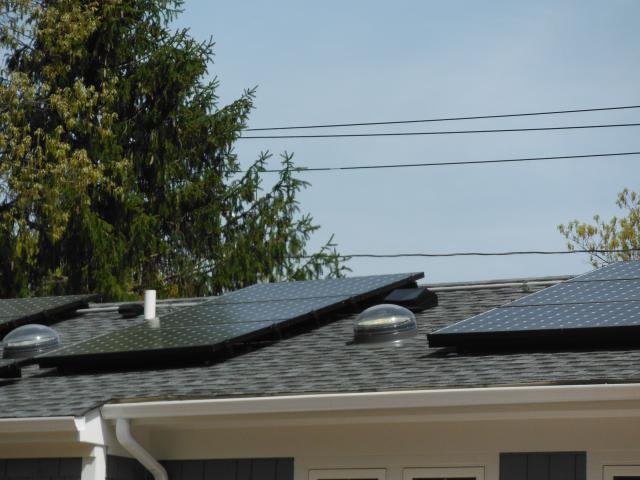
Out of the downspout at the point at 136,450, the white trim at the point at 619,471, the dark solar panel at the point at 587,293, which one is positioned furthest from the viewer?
the dark solar panel at the point at 587,293

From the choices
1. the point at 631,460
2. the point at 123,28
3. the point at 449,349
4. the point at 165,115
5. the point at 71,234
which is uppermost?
the point at 123,28

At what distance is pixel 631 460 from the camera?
30.4 feet

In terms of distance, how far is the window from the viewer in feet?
32.3

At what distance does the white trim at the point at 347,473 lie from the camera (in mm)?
10242

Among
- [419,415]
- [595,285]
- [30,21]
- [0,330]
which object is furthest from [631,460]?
[30,21]

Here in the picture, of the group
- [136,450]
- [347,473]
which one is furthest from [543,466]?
[136,450]

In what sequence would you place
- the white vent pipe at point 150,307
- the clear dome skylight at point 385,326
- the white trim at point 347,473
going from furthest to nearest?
the white vent pipe at point 150,307
the clear dome skylight at point 385,326
the white trim at point 347,473

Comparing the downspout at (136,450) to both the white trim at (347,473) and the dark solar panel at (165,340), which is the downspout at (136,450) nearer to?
the dark solar panel at (165,340)

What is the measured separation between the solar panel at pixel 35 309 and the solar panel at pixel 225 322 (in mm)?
1989

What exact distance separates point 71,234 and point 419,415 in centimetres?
2190

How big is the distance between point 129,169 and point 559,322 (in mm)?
21963

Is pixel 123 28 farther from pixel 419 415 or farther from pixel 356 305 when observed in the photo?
Result: pixel 419 415

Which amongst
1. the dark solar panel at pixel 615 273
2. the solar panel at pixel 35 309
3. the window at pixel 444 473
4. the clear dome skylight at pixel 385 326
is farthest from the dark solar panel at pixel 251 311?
the window at pixel 444 473

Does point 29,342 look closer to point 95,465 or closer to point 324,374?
point 95,465
